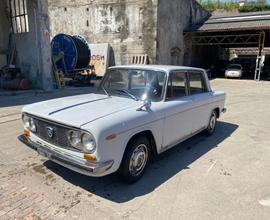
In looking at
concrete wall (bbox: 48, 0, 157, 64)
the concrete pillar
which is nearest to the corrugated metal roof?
concrete wall (bbox: 48, 0, 157, 64)

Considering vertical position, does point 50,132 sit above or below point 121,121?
below

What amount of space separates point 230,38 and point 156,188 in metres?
26.6

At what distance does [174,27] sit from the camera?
19719 mm

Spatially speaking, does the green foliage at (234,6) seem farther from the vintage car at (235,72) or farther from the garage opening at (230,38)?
the vintage car at (235,72)

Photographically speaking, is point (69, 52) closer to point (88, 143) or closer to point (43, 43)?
point (43, 43)

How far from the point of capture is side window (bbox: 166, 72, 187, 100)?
3866 mm

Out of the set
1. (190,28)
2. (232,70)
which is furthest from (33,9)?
(232,70)

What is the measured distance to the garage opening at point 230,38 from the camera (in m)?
19.9

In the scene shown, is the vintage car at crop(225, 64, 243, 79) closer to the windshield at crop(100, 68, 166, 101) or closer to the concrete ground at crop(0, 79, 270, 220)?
the concrete ground at crop(0, 79, 270, 220)

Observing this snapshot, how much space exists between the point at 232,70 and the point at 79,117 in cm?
2241

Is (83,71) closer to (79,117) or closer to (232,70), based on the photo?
(79,117)

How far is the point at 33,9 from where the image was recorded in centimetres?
1027

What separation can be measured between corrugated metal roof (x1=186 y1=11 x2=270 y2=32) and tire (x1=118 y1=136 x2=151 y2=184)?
61.0 ft

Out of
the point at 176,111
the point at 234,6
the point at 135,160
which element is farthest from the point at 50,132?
the point at 234,6
